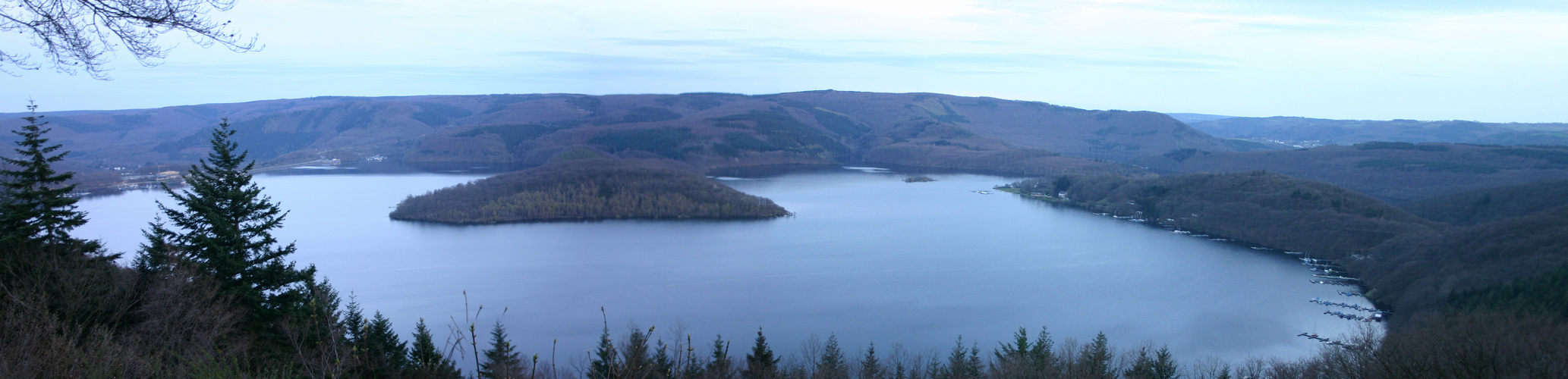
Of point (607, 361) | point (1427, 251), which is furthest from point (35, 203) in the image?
point (1427, 251)

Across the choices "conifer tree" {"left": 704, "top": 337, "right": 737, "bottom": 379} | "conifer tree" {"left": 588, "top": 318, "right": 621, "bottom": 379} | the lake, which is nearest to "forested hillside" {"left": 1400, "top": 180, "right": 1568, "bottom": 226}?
the lake

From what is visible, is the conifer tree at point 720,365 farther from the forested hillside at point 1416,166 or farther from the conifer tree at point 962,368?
the forested hillside at point 1416,166

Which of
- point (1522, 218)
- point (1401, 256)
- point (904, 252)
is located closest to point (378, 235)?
point (904, 252)

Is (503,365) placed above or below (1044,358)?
above

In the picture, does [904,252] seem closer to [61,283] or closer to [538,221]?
[538,221]

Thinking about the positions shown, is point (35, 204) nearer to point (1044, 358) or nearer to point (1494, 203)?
point (1044, 358)

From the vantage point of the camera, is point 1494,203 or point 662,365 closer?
point 662,365
